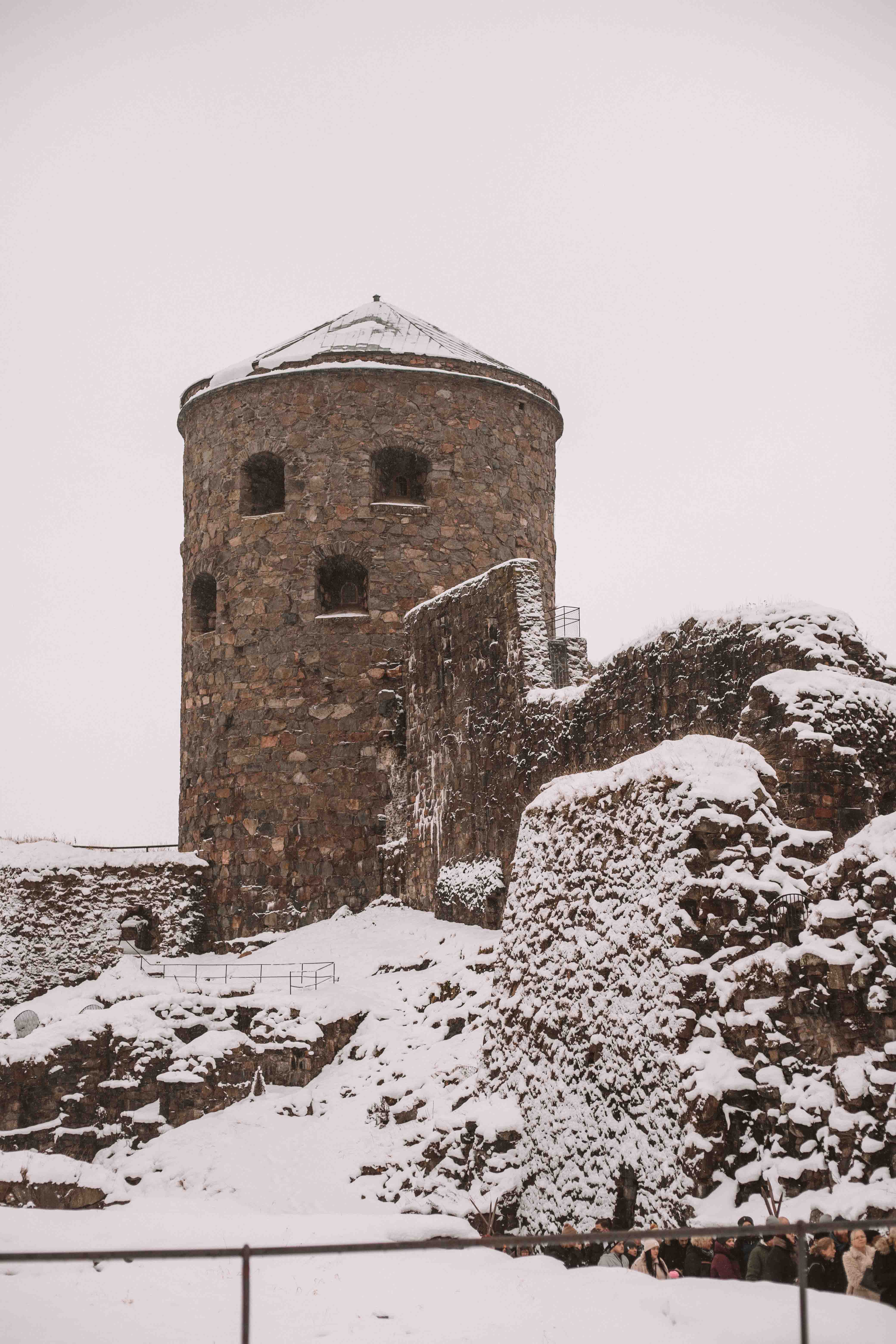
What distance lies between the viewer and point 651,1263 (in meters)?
8.74

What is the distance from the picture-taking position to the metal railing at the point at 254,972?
1783 cm

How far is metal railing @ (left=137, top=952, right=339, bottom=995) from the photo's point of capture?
17828 mm

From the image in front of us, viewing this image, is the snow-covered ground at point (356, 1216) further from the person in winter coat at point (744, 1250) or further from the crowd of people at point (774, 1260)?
the person in winter coat at point (744, 1250)

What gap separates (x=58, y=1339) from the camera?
25.9 feet

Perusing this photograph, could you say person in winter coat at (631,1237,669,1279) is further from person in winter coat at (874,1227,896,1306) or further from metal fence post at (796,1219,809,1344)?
metal fence post at (796,1219,809,1344)

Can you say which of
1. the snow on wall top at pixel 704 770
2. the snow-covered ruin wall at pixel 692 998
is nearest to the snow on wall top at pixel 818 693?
the snow on wall top at pixel 704 770

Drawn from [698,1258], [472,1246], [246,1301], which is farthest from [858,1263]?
[246,1301]

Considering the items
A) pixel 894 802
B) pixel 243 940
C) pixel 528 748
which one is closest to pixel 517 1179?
pixel 894 802

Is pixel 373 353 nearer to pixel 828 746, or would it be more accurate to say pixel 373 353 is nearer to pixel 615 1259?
pixel 828 746

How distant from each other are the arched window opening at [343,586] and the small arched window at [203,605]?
1.62 m

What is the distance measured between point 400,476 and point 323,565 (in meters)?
1.89

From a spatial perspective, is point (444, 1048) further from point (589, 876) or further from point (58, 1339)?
point (58, 1339)

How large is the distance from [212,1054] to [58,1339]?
8.24 metres

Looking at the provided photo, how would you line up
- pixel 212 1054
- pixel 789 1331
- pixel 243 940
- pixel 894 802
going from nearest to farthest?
pixel 789 1331, pixel 894 802, pixel 212 1054, pixel 243 940
